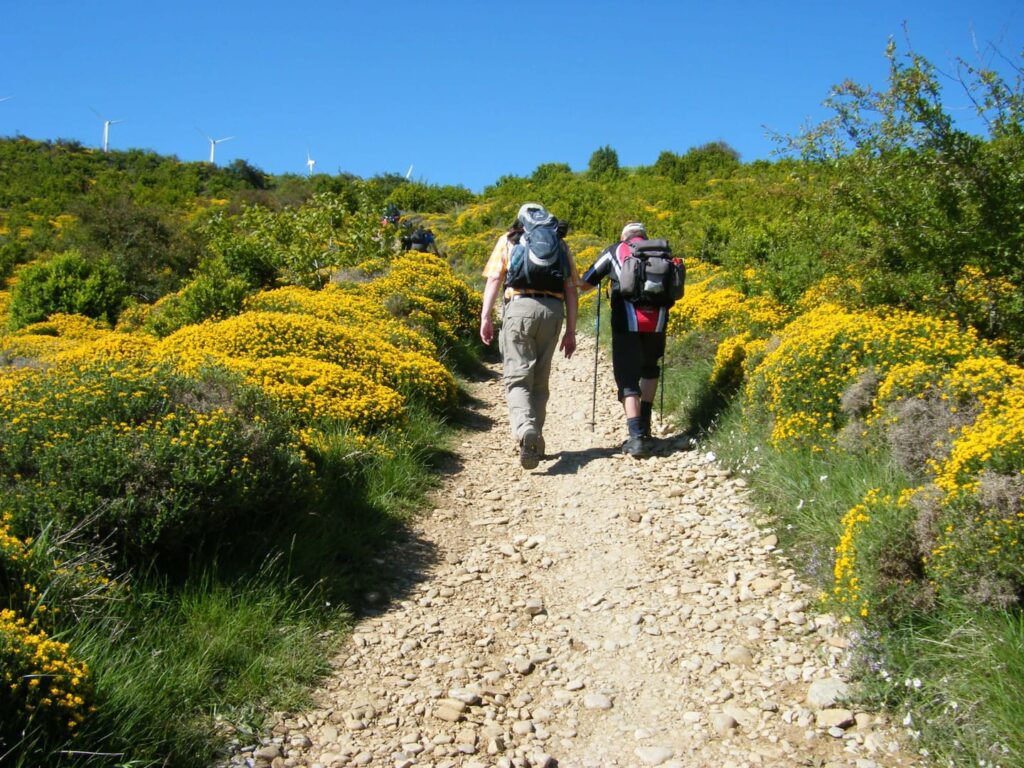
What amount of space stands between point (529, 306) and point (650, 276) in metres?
1.04

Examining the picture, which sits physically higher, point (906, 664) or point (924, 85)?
point (924, 85)

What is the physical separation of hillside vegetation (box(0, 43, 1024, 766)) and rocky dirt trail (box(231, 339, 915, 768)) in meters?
0.23

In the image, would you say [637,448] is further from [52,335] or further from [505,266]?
[52,335]

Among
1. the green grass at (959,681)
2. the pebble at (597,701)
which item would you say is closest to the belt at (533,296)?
the pebble at (597,701)

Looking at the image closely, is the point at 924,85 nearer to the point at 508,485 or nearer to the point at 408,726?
the point at 508,485

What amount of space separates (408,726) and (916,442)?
3.00 meters

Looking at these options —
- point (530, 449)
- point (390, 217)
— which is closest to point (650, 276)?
point (530, 449)

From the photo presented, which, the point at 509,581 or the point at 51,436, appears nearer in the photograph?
the point at 51,436

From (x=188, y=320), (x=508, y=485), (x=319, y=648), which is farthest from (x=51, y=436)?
(x=188, y=320)

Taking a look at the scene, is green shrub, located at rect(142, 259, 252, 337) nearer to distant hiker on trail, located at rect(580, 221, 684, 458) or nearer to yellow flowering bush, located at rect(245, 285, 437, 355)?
yellow flowering bush, located at rect(245, 285, 437, 355)

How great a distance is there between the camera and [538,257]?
6578mm

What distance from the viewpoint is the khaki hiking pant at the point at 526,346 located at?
6668mm

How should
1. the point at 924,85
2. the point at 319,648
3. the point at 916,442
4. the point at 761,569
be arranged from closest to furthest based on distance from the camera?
the point at 319,648 → the point at 916,442 → the point at 761,569 → the point at 924,85

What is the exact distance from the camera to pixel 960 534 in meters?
3.35
